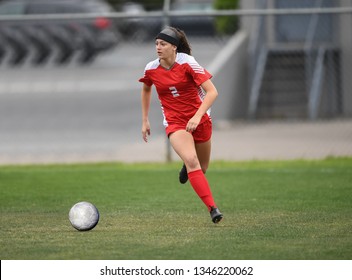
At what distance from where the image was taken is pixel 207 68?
23.7m

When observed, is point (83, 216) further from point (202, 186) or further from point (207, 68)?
point (207, 68)

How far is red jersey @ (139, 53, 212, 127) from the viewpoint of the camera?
988 cm

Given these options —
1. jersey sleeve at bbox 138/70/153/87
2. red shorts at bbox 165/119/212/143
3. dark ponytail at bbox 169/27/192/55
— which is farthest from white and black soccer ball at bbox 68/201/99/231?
dark ponytail at bbox 169/27/192/55

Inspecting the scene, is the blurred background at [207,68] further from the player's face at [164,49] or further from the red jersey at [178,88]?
the player's face at [164,49]

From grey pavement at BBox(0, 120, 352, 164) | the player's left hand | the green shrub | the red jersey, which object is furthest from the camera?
the green shrub

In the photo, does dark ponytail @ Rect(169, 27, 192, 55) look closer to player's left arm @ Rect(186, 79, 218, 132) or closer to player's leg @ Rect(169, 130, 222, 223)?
player's left arm @ Rect(186, 79, 218, 132)

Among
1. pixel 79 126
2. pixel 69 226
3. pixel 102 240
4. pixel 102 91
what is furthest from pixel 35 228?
pixel 102 91

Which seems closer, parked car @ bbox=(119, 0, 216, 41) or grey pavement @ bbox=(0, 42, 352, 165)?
grey pavement @ bbox=(0, 42, 352, 165)

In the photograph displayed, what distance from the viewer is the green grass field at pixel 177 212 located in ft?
26.9

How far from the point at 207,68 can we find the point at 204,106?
1413 cm

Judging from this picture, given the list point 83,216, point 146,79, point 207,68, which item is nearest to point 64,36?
point 207,68

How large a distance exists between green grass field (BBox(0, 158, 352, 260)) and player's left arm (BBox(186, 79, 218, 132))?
95cm

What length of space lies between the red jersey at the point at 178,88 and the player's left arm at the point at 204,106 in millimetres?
113

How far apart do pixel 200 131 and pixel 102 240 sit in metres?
1.86
